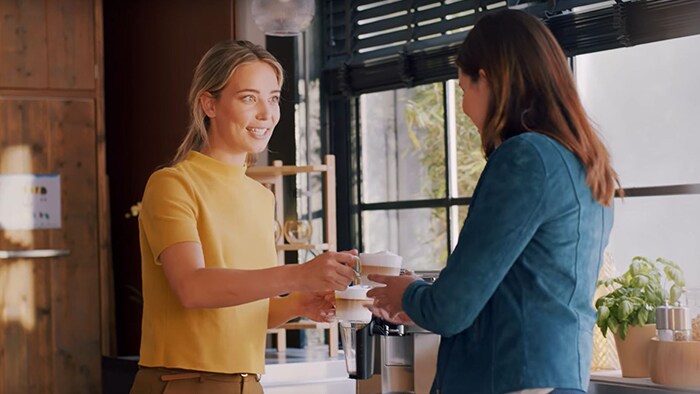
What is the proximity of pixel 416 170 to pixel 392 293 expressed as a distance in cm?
249

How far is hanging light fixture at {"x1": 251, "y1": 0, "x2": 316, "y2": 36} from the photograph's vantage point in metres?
3.88

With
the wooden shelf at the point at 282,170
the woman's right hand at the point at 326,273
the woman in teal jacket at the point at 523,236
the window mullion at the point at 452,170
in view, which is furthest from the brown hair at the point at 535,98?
the wooden shelf at the point at 282,170

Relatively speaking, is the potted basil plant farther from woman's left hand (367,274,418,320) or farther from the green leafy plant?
woman's left hand (367,274,418,320)

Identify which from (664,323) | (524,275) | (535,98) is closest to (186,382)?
(524,275)

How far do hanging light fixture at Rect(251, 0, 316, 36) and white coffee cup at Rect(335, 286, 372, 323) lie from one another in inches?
73.7

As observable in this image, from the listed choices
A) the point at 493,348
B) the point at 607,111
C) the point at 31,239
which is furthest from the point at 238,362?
the point at 31,239

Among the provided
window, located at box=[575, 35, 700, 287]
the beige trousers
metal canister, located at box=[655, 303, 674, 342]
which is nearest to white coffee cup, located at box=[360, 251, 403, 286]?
the beige trousers

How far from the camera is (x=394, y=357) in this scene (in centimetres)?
245

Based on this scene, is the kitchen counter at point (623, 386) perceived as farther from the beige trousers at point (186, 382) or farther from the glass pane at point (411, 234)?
the beige trousers at point (186, 382)

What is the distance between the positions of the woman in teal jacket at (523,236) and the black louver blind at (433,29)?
1.66 m

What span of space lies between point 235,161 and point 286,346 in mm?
2581

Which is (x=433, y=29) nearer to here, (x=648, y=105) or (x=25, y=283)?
(x=648, y=105)

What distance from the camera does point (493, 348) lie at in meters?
1.65

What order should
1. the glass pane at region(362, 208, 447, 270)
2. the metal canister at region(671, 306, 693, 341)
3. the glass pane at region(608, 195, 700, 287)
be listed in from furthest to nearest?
the glass pane at region(362, 208, 447, 270) < the glass pane at region(608, 195, 700, 287) < the metal canister at region(671, 306, 693, 341)
